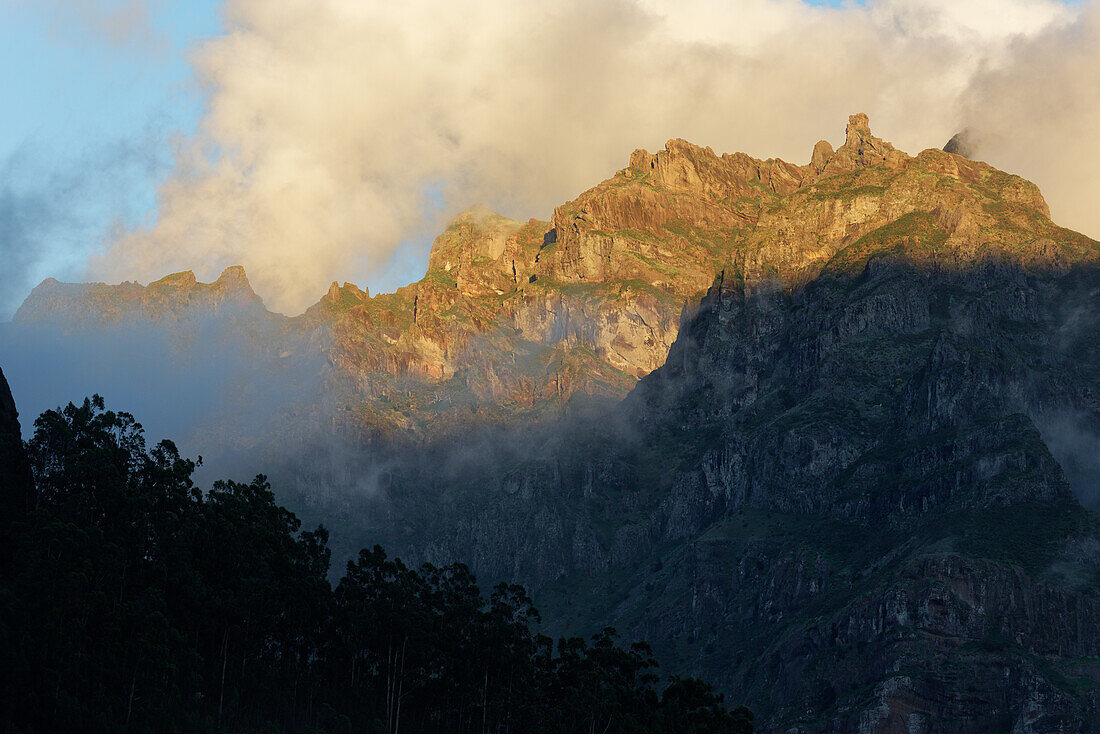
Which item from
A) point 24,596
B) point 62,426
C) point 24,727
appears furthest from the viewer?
point 62,426

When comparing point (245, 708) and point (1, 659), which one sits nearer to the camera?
point (1, 659)

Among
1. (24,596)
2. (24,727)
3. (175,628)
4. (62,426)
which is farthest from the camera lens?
(62,426)

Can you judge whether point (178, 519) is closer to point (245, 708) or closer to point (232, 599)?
point (232, 599)

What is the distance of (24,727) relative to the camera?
15738 centimetres

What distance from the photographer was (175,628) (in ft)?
609

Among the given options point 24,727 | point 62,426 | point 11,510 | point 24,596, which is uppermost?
point 62,426

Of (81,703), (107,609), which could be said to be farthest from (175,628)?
(81,703)

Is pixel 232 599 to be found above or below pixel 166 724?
above

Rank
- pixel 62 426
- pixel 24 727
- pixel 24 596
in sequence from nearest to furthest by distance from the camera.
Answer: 1. pixel 24 727
2. pixel 24 596
3. pixel 62 426

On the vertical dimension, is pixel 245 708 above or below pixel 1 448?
below

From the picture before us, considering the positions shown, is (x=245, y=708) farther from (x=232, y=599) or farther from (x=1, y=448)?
(x=1, y=448)

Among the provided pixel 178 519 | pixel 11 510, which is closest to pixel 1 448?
pixel 11 510

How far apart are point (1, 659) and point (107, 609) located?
17587mm

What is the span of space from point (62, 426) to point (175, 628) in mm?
35808
